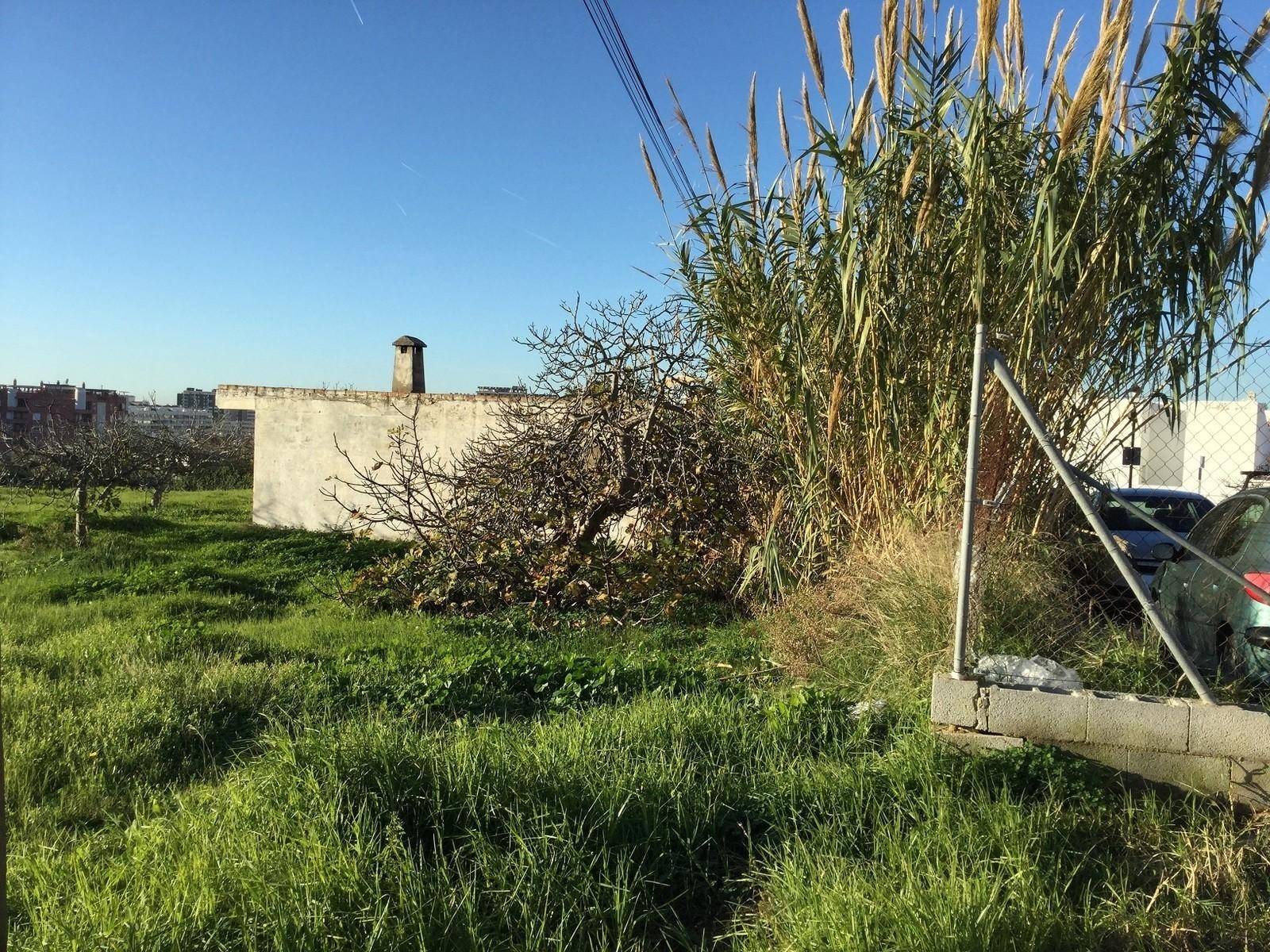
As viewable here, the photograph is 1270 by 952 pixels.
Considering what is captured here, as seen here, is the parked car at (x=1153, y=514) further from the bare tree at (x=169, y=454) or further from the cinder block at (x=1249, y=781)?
the bare tree at (x=169, y=454)

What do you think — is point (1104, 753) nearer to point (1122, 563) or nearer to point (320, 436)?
point (1122, 563)

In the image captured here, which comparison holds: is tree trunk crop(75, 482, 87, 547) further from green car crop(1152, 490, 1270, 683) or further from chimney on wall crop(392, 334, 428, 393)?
green car crop(1152, 490, 1270, 683)

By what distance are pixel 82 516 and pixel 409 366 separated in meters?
5.09

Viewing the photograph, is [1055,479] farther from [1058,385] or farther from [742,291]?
[742,291]

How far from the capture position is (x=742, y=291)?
20.8 feet

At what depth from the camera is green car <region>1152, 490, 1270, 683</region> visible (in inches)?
165

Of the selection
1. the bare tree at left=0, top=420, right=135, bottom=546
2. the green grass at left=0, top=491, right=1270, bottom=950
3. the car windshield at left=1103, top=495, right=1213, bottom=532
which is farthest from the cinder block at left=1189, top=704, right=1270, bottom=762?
the bare tree at left=0, top=420, right=135, bottom=546

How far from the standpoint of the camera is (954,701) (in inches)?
150

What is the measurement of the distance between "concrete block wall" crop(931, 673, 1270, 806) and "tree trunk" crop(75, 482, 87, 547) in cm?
1158

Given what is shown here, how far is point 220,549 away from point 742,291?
26.6 ft

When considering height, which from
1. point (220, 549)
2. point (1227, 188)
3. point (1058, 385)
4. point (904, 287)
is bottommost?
point (220, 549)

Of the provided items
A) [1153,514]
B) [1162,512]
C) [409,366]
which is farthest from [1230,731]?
[409,366]

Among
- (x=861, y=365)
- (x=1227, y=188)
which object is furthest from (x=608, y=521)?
(x=1227, y=188)

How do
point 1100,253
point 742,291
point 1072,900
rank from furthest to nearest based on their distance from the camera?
point 742,291
point 1100,253
point 1072,900
